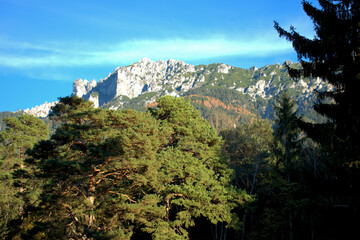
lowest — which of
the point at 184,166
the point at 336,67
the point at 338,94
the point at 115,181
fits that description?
the point at 115,181

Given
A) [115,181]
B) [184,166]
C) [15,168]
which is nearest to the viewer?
[115,181]

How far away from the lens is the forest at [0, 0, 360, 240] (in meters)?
5.52

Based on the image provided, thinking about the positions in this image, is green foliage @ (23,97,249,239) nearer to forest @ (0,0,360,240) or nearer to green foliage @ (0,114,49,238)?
forest @ (0,0,360,240)

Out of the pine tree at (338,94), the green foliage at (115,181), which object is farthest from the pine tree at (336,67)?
the green foliage at (115,181)

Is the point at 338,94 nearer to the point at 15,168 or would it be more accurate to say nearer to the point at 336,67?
the point at 336,67

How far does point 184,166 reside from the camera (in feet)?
48.3

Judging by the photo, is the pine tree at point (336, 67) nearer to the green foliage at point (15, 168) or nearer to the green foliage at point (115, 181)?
the green foliage at point (115, 181)

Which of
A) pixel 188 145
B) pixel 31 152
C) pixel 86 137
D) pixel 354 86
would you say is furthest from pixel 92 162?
pixel 354 86

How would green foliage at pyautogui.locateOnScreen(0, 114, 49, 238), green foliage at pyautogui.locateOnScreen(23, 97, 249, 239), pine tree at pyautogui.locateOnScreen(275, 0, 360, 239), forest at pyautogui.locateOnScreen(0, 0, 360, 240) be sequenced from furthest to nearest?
green foliage at pyautogui.locateOnScreen(0, 114, 49, 238) < green foliage at pyautogui.locateOnScreen(23, 97, 249, 239) < forest at pyautogui.locateOnScreen(0, 0, 360, 240) < pine tree at pyautogui.locateOnScreen(275, 0, 360, 239)

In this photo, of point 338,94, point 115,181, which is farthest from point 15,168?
point 338,94

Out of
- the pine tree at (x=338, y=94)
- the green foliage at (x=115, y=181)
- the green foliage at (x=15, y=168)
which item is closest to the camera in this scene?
the pine tree at (x=338, y=94)

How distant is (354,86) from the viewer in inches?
220

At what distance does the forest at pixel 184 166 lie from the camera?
18.1 feet

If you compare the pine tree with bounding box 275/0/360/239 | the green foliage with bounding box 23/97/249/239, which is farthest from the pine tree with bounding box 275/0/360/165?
the green foliage with bounding box 23/97/249/239
